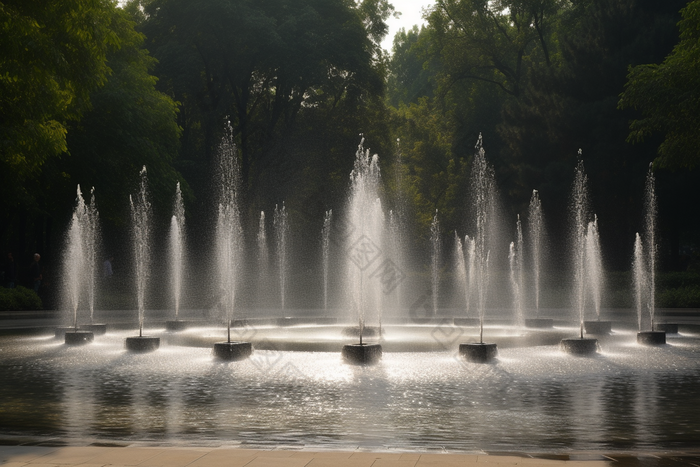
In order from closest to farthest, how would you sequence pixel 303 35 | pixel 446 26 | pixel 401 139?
pixel 303 35, pixel 446 26, pixel 401 139

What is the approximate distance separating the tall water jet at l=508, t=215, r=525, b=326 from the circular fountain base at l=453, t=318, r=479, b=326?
9.16 feet

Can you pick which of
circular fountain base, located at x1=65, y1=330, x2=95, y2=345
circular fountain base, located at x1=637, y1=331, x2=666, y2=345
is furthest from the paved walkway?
circular fountain base, located at x1=637, y1=331, x2=666, y2=345

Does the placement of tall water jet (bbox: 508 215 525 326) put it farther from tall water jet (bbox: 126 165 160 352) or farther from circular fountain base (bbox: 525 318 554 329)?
tall water jet (bbox: 126 165 160 352)

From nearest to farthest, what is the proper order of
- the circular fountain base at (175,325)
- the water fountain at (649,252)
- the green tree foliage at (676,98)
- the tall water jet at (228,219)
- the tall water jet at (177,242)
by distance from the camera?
1. the circular fountain base at (175,325)
2. the green tree foliage at (676,98)
3. the water fountain at (649,252)
4. the tall water jet at (177,242)
5. the tall water jet at (228,219)

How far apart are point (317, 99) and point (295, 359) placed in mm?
38146

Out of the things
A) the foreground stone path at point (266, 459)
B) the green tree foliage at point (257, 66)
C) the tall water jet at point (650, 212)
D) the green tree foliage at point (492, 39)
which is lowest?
the foreground stone path at point (266, 459)

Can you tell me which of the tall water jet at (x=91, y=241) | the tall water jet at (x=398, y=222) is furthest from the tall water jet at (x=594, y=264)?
the tall water jet at (x=91, y=241)

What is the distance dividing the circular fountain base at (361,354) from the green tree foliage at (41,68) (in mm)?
12479

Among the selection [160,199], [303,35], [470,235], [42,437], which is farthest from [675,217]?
[42,437]

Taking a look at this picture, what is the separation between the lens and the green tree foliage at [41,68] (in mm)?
21766

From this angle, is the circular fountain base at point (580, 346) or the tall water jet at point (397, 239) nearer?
the circular fountain base at point (580, 346)

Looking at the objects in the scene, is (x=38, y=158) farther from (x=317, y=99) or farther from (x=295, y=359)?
(x=317, y=99)

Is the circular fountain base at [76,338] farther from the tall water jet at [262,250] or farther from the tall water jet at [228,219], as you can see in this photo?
the tall water jet at [262,250]

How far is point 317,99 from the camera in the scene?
5253 cm
